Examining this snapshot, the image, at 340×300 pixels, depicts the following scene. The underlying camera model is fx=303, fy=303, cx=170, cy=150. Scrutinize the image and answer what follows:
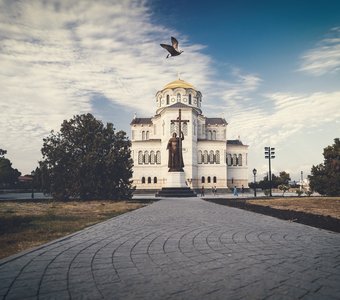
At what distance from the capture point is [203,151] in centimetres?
6206

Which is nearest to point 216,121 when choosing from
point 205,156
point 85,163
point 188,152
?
point 205,156

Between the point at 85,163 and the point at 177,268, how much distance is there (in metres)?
23.1

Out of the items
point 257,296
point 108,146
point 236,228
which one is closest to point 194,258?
point 257,296

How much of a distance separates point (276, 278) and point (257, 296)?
2.44 feet

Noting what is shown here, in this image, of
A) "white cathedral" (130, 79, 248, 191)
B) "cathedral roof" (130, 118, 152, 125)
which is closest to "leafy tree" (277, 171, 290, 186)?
"white cathedral" (130, 79, 248, 191)

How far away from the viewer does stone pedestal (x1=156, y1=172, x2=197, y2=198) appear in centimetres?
3338

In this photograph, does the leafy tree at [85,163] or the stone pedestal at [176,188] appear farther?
the stone pedestal at [176,188]

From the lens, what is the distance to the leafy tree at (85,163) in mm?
26531

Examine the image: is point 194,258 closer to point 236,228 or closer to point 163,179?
point 236,228

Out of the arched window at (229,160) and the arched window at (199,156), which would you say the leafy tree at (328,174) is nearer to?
the arched window at (199,156)

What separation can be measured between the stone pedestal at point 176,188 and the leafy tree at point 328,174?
597 inches

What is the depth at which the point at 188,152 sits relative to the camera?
58906 mm

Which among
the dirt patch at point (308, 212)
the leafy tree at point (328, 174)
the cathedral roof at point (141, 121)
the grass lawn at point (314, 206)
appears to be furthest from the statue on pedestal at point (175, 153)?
the cathedral roof at point (141, 121)

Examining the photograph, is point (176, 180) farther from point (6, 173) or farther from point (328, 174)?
point (6, 173)
